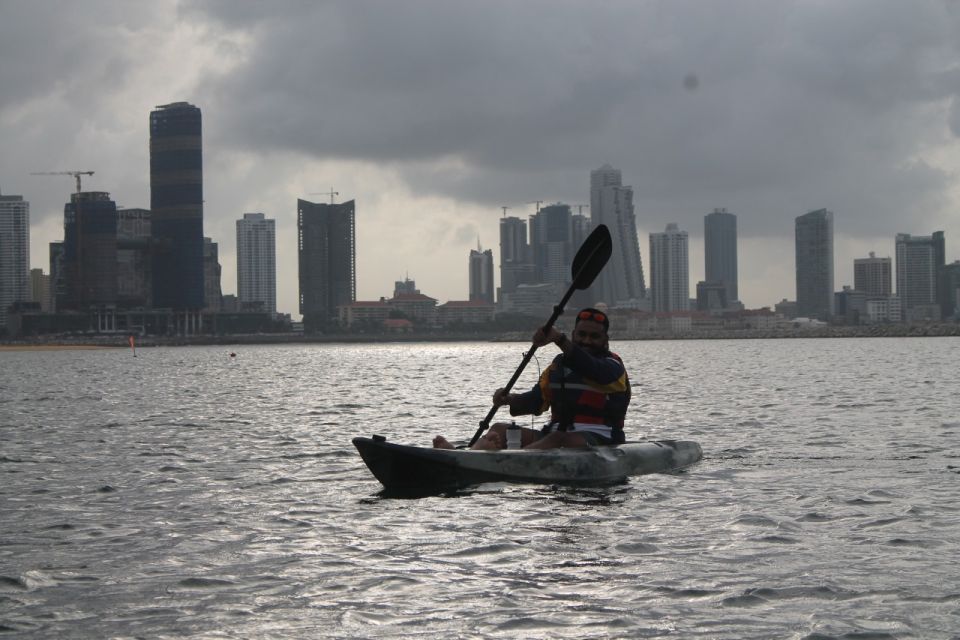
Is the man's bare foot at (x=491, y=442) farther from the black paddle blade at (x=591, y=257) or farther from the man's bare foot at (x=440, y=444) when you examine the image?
the black paddle blade at (x=591, y=257)

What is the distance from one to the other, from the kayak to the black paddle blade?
→ 2638 mm

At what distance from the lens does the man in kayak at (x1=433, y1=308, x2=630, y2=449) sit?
1277cm

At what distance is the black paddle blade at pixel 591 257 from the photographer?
1565cm

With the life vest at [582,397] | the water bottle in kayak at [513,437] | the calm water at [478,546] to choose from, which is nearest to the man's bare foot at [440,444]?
the calm water at [478,546]

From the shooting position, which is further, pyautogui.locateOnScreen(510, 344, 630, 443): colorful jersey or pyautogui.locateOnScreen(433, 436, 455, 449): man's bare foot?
pyautogui.locateOnScreen(433, 436, 455, 449): man's bare foot

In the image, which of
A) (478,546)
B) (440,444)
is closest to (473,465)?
(440,444)

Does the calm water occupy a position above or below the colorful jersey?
below

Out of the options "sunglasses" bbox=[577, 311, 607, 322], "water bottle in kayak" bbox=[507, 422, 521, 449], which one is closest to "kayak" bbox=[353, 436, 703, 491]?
"water bottle in kayak" bbox=[507, 422, 521, 449]

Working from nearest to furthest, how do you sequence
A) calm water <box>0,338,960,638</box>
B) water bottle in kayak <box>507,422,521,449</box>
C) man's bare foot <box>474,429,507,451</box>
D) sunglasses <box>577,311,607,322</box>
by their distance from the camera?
calm water <box>0,338,960,638</box> → sunglasses <box>577,311,607,322</box> → man's bare foot <box>474,429,507,451</box> → water bottle in kayak <box>507,422,521,449</box>

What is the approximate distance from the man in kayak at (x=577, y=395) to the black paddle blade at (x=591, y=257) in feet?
6.68

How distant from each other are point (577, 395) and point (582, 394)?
9cm

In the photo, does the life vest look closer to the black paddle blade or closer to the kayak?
the kayak

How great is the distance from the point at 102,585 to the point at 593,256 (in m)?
8.68

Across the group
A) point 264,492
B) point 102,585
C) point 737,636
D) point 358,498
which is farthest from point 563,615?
point 264,492
